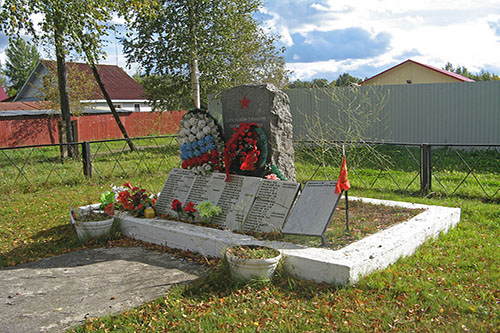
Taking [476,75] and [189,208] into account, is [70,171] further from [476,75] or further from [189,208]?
[476,75]

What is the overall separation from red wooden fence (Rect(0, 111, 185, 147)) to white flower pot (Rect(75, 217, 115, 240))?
41.9 ft

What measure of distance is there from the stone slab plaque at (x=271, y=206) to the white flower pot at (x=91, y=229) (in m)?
1.92

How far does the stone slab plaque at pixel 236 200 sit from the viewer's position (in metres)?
5.80

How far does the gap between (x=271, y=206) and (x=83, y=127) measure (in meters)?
19.3

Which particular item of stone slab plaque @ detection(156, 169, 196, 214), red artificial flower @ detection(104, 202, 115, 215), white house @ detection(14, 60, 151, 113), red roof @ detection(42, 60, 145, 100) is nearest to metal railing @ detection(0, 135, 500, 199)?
stone slab plaque @ detection(156, 169, 196, 214)

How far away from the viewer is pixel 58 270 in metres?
4.98

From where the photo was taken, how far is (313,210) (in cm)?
503

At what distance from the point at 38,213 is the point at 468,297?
679 cm

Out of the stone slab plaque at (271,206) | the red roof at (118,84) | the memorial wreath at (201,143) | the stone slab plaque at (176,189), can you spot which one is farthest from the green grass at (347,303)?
the red roof at (118,84)

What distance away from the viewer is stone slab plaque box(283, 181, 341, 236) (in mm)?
4832

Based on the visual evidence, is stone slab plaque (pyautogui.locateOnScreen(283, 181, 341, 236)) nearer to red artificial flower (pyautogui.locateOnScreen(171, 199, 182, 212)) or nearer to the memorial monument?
the memorial monument

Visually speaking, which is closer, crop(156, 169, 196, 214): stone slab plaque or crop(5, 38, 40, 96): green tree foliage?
crop(156, 169, 196, 214): stone slab plaque

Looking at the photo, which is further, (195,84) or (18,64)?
(18,64)

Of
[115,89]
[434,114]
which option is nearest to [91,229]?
[434,114]
